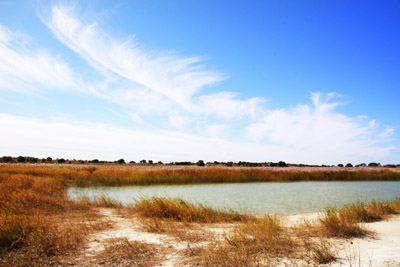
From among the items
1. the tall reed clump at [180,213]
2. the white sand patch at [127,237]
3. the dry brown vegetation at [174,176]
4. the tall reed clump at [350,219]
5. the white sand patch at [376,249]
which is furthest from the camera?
the dry brown vegetation at [174,176]

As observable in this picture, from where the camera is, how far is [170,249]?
5.17 m

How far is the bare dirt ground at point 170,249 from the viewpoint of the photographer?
14.4 ft

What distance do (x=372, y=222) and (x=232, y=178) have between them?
683 inches

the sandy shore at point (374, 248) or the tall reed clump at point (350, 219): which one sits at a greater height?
the tall reed clump at point (350, 219)

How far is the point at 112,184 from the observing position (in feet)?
69.8

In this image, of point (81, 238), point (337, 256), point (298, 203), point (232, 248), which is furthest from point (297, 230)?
point (298, 203)

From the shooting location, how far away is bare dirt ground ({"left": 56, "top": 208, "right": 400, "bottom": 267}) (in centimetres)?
439

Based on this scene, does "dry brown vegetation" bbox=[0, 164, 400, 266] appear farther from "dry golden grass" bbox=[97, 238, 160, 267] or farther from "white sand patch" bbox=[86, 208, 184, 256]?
"white sand patch" bbox=[86, 208, 184, 256]

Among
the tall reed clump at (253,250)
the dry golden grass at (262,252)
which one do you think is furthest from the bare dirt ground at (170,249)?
the tall reed clump at (253,250)

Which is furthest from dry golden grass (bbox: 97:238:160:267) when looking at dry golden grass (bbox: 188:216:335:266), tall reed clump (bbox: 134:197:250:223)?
tall reed clump (bbox: 134:197:250:223)

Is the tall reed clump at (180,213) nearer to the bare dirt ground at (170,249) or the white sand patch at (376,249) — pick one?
the bare dirt ground at (170,249)

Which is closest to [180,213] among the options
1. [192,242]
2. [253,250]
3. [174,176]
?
[192,242]

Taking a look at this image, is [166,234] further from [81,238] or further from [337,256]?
[337,256]

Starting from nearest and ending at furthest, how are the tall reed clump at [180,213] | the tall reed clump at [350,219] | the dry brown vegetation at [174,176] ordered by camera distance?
the tall reed clump at [350,219] → the tall reed clump at [180,213] → the dry brown vegetation at [174,176]
